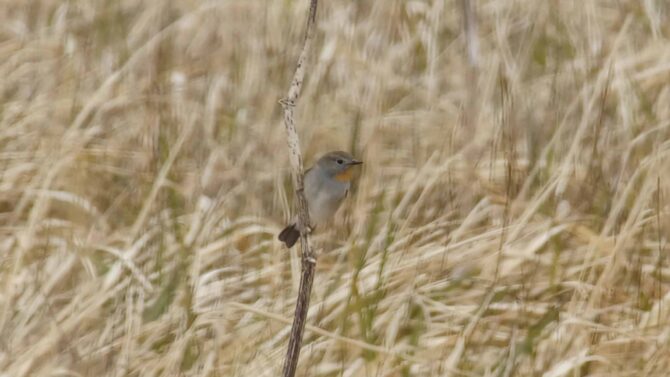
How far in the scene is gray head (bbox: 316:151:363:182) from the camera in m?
3.80

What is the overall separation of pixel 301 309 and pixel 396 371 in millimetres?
1378

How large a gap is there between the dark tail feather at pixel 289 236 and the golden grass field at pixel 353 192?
0.14 meters

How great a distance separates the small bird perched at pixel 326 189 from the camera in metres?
3.74

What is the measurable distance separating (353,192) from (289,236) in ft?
1.86

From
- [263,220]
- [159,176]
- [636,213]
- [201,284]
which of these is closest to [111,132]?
[159,176]

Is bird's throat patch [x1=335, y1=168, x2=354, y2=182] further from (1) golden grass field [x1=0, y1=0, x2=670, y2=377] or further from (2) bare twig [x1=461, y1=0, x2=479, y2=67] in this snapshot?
(2) bare twig [x1=461, y1=0, x2=479, y2=67]

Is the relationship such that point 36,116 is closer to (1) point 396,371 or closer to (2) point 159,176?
(2) point 159,176

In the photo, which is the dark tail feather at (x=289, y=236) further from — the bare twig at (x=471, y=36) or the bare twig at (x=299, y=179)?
the bare twig at (x=299, y=179)

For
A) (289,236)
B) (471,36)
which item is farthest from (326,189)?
(471,36)

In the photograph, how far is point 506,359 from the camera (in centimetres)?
317

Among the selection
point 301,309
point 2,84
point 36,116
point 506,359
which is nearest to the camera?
point 301,309

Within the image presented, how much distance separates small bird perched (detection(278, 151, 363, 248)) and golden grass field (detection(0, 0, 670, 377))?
0.16 m

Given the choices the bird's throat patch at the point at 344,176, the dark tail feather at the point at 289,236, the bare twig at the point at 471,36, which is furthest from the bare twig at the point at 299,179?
the bare twig at the point at 471,36

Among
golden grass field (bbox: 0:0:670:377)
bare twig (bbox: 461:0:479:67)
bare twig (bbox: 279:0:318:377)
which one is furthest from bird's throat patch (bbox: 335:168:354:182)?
bare twig (bbox: 279:0:318:377)
